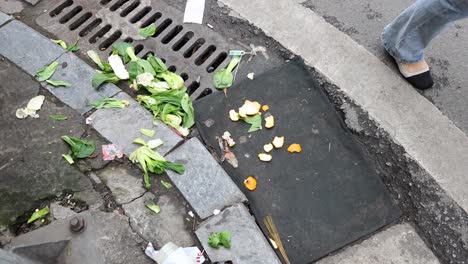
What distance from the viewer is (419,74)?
2889 mm

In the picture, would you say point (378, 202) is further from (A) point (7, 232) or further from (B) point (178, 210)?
(A) point (7, 232)

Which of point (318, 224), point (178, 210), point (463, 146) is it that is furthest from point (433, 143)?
point (178, 210)

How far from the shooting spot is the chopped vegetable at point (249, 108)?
9.12ft

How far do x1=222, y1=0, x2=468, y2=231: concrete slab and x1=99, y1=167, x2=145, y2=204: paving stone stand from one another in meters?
1.47

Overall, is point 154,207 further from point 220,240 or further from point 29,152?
point 29,152

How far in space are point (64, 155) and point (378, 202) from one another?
76.2 inches

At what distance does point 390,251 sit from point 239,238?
2.83ft

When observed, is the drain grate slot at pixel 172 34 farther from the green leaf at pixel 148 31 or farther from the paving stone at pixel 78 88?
the paving stone at pixel 78 88

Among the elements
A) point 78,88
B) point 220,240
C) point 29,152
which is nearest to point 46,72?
point 78,88

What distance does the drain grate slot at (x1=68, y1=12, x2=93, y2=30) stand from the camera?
10.5 ft

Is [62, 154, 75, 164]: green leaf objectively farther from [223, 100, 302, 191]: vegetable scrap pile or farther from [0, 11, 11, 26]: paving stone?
[0, 11, 11, 26]: paving stone

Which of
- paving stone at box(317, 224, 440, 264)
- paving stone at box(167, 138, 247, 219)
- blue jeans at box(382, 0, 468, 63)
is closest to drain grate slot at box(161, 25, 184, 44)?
paving stone at box(167, 138, 247, 219)

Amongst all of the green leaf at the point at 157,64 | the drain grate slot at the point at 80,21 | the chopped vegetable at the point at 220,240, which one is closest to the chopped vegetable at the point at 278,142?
the chopped vegetable at the point at 220,240

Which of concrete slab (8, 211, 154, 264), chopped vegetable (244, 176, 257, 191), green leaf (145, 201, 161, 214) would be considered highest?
chopped vegetable (244, 176, 257, 191)
